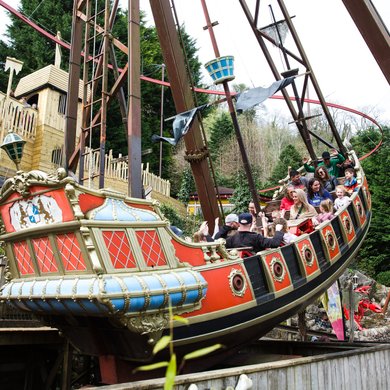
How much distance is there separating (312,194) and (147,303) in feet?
13.6

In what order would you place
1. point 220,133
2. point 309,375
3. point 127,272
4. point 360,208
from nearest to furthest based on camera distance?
point 309,375
point 127,272
point 360,208
point 220,133

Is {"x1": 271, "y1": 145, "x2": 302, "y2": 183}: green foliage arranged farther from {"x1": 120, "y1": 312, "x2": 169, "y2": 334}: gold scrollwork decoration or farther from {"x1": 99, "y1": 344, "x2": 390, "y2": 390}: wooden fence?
{"x1": 120, "y1": 312, "x2": 169, "y2": 334}: gold scrollwork decoration

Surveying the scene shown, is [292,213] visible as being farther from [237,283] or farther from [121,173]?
[121,173]

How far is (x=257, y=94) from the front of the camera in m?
5.84

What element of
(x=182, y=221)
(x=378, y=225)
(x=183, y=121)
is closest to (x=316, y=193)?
(x=183, y=121)

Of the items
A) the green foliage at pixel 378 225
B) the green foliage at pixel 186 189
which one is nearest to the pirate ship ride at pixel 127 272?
the green foliage at pixel 378 225

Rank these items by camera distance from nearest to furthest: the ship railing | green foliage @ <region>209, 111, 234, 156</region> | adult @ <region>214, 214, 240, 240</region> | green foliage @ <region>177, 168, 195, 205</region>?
adult @ <region>214, 214, 240, 240</region> → the ship railing → green foliage @ <region>177, 168, 195, 205</region> → green foliage @ <region>209, 111, 234, 156</region>

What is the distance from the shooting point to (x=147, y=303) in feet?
9.61

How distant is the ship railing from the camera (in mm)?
12516

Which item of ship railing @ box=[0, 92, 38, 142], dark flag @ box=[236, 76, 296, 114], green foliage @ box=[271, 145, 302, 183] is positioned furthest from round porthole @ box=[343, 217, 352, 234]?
green foliage @ box=[271, 145, 302, 183]

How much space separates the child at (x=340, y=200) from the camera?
5959mm

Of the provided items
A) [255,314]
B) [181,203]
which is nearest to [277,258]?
[255,314]

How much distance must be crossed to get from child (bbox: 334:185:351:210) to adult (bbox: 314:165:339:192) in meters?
0.70

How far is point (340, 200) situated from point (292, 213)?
0.77 metres
